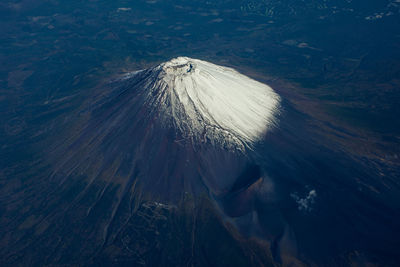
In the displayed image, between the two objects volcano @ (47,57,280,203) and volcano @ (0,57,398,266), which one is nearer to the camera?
volcano @ (0,57,398,266)

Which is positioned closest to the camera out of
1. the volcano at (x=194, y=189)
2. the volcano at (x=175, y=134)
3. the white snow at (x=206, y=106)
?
the volcano at (x=194, y=189)

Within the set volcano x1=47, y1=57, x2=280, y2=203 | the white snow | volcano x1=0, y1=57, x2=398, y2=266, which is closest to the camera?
volcano x1=0, y1=57, x2=398, y2=266

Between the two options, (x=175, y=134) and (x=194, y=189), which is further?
(x=175, y=134)

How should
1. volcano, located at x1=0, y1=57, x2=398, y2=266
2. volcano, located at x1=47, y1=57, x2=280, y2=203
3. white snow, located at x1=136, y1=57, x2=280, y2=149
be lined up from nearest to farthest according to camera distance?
volcano, located at x1=0, y1=57, x2=398, y2=266
volcano, located at x1=47, y1=57, x2=280, y2=203
white snow, located at x1=136, y1=57, x2=280, y2=149

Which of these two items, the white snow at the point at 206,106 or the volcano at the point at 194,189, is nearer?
the volcano at the point at 194,189

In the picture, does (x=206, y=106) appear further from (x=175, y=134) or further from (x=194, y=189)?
(x=194, y=189)

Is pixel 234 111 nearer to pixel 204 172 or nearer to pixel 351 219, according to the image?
pixel 204 172

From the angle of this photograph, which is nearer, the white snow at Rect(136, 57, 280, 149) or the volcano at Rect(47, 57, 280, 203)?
the volcano at Rect(47, 57, 280, 203)

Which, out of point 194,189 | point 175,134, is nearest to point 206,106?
point 175,134

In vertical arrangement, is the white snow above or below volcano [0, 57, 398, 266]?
above
